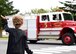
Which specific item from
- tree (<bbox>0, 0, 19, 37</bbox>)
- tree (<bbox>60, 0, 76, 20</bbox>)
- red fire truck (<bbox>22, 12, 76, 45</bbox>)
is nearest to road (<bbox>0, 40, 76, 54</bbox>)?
red fire truck (<bbox>22, 12, 76, 45</bbox>)

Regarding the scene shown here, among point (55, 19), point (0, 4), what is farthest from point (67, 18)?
point (0, 4)

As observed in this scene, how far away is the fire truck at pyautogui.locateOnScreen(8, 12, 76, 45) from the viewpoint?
953 inches

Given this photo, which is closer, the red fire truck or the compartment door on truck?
the red fire truck

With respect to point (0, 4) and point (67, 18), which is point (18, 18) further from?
point (0, 4)

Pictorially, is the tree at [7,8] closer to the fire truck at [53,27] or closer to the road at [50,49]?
the fire truck at [53,27]

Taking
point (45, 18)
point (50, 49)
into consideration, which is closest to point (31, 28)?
point (45, 18)

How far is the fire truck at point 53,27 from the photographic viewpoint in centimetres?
2420

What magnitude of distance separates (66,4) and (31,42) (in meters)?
30.9

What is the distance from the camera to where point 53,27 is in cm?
2453

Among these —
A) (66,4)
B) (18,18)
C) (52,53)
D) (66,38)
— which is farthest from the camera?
(66,4)

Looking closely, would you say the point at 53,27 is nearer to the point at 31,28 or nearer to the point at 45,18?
the point at 45,18

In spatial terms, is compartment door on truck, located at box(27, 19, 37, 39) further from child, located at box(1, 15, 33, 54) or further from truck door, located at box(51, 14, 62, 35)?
child, located at box(1, 15, 33, 54)

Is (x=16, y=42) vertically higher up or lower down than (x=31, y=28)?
higher up

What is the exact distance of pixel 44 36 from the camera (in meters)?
25.2
